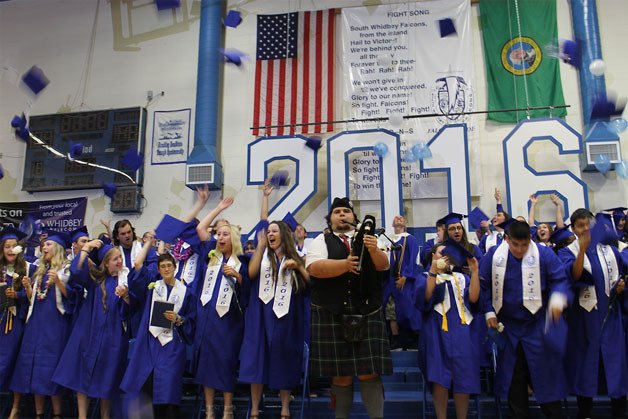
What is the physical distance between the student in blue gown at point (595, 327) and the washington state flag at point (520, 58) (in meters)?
5.44

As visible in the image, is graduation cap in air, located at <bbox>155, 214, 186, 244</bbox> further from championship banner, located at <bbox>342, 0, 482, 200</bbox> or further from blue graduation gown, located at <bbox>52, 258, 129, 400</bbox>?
championship banner, located at <bbox>342, 0, 482, 200</bbox>

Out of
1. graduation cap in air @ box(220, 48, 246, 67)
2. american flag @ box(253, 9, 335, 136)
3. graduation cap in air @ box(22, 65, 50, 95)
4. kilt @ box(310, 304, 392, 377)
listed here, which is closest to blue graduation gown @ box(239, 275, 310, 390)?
kilt @ box(310, 304, 392, 377)

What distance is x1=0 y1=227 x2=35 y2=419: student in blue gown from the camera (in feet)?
17.3

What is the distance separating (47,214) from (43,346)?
6.49 meters

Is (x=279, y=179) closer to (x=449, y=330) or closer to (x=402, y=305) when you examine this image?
(x=402, y=305)

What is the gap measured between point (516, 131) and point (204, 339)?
6601 mm

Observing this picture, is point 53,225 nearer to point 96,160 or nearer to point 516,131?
point 96,160

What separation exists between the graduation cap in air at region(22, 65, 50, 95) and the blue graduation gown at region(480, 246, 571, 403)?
33.2 feet

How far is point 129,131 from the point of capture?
10.9 m

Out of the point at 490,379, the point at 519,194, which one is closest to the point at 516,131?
the point at 519,194

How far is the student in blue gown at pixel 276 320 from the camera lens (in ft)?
14.9

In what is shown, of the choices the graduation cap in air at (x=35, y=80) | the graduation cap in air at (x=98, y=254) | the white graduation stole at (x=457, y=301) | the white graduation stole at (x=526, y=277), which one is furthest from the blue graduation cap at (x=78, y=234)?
the graduation cap in air at (x=35, y=80)

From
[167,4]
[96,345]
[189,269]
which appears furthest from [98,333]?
[167,4]

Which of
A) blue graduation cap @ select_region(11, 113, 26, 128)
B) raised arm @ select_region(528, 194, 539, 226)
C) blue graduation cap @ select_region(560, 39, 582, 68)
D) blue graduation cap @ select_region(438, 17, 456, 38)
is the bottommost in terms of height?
raised arm @ select_region(528, 194, 539, 226)
